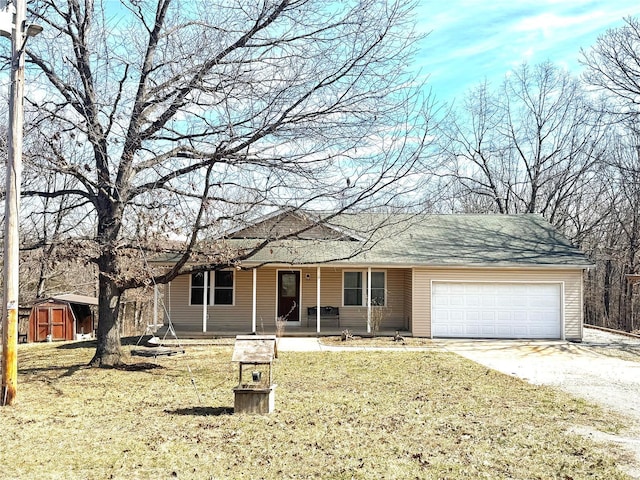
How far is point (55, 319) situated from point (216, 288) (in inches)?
328

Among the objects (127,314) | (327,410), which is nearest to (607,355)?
(327,410)

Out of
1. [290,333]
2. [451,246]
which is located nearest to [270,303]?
[290,333]

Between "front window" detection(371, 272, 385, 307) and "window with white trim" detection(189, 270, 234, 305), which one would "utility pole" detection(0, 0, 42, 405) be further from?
"front window" detection(371, 272, 385, 307)

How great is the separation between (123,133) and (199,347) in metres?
7.35

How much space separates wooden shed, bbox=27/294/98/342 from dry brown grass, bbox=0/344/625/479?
13.1 meters

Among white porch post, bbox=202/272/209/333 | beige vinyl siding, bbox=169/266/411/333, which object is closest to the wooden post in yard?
white porch post, bbox=202/272/209/333

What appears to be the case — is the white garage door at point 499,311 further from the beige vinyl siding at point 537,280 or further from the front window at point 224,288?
the front window at point 224,288

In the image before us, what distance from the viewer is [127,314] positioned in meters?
29.6

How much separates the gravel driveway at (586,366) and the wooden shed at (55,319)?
1558 centimetres

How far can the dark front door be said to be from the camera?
65.9ft

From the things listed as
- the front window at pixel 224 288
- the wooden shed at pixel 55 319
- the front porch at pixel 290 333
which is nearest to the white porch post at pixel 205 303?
the front porch at pixel 290 333

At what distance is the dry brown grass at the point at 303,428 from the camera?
555 cm

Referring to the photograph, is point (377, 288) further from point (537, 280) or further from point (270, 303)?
point (537, 280)

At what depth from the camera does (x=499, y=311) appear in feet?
60.3
